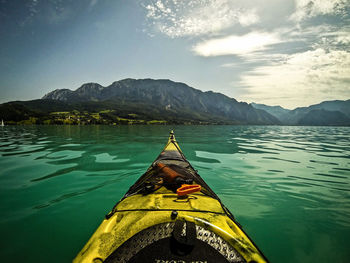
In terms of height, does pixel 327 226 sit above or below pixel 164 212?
below

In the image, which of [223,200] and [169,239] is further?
[223,200]

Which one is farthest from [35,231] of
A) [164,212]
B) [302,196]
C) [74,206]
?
[302,196]

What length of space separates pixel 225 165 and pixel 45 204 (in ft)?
37.5

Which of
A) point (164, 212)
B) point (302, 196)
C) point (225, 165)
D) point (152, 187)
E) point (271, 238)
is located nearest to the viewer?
point (164, 212)

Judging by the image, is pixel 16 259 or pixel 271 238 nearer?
pixel 16 259

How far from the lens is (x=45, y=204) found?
6605 millimetres

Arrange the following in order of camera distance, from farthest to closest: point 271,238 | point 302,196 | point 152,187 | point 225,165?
point 225,165 < point 302,196 < point 271,238 < point 152,187

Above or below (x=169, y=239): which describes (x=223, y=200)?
below

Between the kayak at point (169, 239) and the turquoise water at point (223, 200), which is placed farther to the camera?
the turquoise water at point (223, 200)

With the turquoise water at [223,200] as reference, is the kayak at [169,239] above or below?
above

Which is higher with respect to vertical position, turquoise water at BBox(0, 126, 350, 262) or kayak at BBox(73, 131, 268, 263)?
kayak at BBox(73, 131, 268, 263)

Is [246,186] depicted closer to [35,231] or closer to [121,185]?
[121,185]

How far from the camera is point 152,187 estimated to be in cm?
394

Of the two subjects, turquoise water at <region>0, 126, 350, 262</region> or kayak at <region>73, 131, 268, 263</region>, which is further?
turquoise water at <region>0, 126, 350, 262</region>
